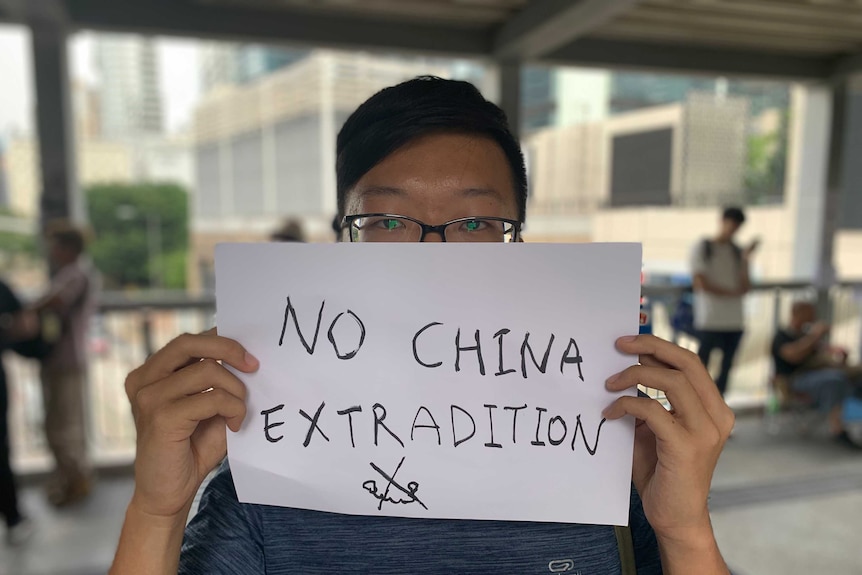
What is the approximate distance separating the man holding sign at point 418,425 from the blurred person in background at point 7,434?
2.59 meters

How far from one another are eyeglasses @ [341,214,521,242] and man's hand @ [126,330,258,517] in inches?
10.6

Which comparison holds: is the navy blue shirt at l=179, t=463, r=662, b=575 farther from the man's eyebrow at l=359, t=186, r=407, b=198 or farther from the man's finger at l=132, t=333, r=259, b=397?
the man's eyebrow at l=359, t=186, r=407, b=198

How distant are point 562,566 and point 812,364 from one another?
4029 millimetres

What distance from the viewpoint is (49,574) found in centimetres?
Result: 236

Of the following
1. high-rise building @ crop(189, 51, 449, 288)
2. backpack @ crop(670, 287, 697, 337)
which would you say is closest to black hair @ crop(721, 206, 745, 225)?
backpack @ crop(670, 287, 697, 337)

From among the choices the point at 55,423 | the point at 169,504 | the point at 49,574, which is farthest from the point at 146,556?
the point at 55,423

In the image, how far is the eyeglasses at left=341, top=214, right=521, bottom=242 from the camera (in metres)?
0.79

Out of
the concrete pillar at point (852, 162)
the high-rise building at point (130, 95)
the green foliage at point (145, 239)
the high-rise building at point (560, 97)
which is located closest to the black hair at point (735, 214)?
the high-rise building at point (560, 97)

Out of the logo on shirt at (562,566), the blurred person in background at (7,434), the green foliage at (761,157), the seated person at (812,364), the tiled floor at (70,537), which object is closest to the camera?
the logo on shirt at (562,566)

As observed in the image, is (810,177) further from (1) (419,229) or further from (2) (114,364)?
(2) (114,364)

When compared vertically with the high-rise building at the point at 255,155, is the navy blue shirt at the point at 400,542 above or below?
below

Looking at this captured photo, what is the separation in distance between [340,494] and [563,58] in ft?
12.1

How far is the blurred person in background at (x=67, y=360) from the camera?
2926 millimetres

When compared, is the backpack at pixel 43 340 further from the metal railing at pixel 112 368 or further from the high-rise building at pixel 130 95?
the high-rise building at pixel 130 95
